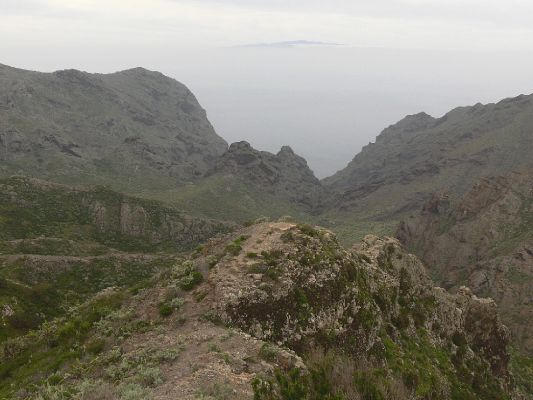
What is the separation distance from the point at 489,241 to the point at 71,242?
294 feet

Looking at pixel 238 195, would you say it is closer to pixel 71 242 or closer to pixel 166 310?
pixel 71 242

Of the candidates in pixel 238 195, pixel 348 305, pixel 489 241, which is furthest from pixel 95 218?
pixel 489 241

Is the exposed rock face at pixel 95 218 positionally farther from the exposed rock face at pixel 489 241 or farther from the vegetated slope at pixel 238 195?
the exposed rock face at pixel 489 241

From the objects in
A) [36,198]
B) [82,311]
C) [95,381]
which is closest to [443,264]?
[36,198]

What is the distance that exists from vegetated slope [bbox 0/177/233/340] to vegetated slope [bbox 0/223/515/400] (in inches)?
809

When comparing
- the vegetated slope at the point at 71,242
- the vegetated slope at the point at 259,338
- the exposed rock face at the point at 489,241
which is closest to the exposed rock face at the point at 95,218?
the vegetated slope at the point at 71,242

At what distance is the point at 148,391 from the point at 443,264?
4267 inches

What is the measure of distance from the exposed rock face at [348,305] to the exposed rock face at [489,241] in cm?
4750

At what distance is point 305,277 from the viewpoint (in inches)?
1075

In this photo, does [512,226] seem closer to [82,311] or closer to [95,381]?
[82,311]

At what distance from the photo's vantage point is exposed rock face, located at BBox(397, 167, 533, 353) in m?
89.9

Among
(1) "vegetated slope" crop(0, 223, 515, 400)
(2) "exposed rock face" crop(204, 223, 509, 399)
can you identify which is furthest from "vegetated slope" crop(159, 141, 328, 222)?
(1) "vegetated slope" crop(0, 223, 515, 400)

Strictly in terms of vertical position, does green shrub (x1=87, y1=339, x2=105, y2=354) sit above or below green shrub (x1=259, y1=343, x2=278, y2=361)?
below

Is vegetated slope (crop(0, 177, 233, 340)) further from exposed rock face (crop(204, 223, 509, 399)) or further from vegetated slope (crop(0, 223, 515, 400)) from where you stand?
exposed rock face (crop(204, 223, 509, 399))
